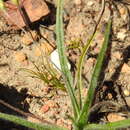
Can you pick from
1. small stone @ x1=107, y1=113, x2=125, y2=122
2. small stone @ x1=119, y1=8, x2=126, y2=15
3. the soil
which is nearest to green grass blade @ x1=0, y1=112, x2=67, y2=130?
the soil

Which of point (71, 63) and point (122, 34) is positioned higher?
point (122, 34)

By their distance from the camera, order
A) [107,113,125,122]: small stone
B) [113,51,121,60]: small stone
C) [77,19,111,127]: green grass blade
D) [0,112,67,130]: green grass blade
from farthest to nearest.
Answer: [113,51,121,60]: small stone → [107,113,125,122]: small stone → [77,19,111,127]: green grass blade → [0,112,67,130]: green grass blade

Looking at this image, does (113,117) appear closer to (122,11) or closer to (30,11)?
(122,11)

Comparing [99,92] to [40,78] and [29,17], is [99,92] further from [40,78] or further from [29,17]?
[29,17]

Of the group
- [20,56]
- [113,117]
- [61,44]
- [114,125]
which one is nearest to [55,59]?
[20,56]

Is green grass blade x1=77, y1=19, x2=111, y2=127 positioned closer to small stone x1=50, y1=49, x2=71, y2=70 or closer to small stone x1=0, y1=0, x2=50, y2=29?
small stone x1=50, y1=49, x2=71, y2=70

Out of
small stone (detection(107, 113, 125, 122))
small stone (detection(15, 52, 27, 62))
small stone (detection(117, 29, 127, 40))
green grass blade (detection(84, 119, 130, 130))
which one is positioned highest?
small stone (detection(117, 29, 127, 40))

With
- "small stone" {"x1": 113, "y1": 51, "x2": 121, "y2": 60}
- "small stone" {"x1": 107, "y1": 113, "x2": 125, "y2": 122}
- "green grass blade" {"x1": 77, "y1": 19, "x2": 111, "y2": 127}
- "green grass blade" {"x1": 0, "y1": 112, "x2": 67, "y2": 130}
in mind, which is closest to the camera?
"green grass blade" {"x1": 0, "y1": 112, "x2": 67, "y2": 130}

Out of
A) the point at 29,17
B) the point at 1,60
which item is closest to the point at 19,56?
the point at 1,60
